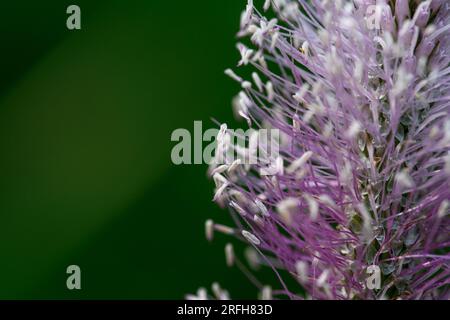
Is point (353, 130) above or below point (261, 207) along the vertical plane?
above

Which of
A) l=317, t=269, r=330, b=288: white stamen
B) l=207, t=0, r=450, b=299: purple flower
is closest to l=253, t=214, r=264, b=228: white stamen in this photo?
l=207, t=0, r=450, b=299: purple flower

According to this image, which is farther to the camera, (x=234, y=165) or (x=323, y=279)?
(x=234, y=165)

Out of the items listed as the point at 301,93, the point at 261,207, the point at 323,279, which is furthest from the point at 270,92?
the point at 323,279

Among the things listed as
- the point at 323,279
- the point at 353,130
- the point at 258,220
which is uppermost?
the point at 353,130

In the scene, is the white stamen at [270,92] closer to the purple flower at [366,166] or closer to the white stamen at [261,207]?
the purple flower at [366,166]

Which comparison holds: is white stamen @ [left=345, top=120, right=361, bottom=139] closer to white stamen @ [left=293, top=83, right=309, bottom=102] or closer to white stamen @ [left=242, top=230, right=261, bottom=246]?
white stamen @ [left=293, top=83, right=309, bottom=102]

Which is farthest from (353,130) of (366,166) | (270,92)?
(270,92)

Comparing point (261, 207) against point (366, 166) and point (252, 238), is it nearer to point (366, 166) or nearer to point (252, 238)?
point (252, 238)

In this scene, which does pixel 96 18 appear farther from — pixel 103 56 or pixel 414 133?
pixel 414 133
